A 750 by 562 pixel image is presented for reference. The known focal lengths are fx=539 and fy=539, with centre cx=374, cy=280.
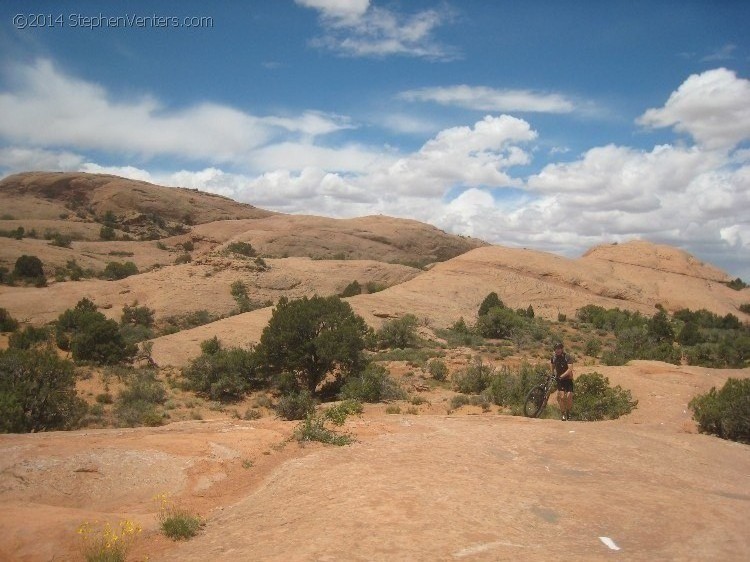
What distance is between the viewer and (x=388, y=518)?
17.5ft

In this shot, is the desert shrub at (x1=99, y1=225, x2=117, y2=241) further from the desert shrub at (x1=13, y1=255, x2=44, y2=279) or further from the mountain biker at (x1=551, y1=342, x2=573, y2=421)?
the mountain biker at (x1=551, y1=342, x2=573, y2=421)

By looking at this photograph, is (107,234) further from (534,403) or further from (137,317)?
(534,403)

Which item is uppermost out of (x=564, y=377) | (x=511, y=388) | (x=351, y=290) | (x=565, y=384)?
(x=351, y=290)

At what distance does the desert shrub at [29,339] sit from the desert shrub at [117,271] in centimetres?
1835

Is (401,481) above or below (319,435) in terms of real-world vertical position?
above

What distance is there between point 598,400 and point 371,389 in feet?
21.3

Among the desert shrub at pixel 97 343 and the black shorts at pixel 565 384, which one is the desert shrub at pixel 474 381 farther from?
the desert shrub at pixel 97 343

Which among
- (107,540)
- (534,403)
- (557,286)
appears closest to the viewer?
(107,540)

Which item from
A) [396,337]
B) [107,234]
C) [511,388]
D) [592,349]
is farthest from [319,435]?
[107,234]

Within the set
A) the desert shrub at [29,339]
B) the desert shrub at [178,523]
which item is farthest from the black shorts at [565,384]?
the desert shrub at [29,339]

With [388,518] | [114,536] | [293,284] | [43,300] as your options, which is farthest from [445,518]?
[293,284]

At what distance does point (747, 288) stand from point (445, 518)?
62.3 m

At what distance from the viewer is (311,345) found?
18.8 meters

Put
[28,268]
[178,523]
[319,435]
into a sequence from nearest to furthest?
[178,523] < [319,435] < [28,268]
